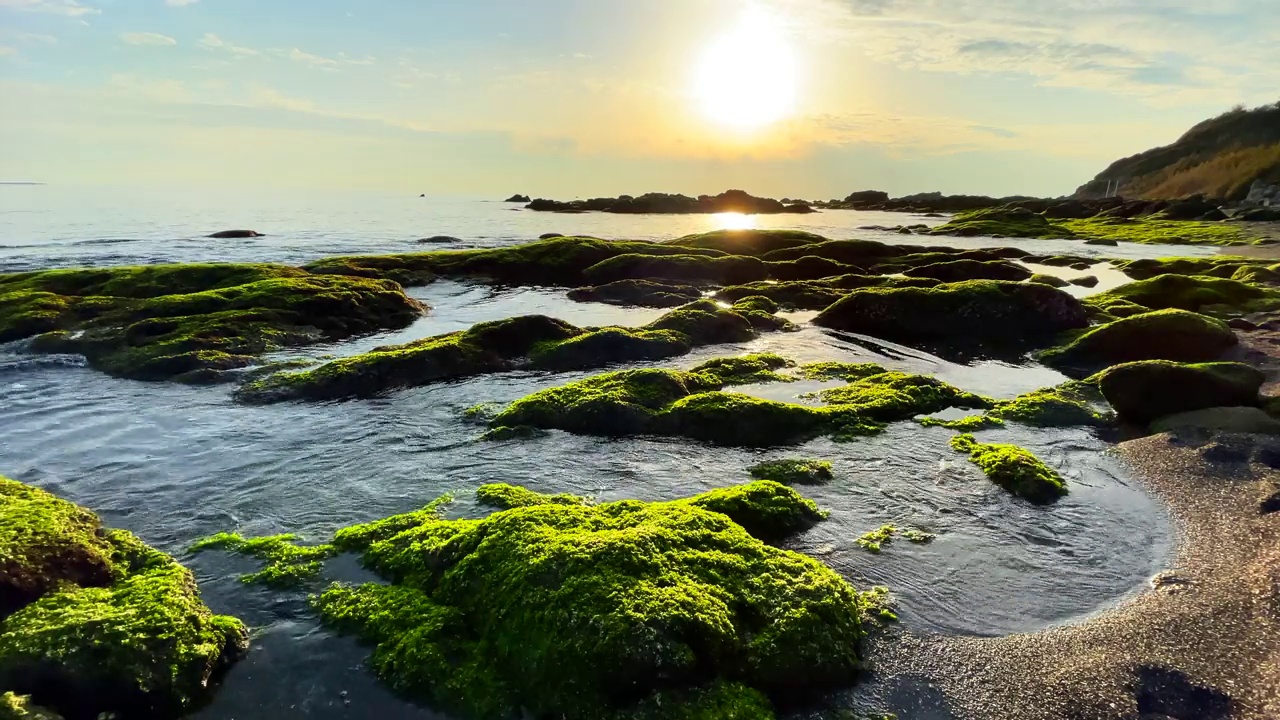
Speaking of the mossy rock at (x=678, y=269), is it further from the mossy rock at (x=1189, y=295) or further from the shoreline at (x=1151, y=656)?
the shoreline at (x=1151, y=656)

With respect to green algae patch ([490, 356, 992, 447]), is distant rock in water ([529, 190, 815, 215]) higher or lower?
higher

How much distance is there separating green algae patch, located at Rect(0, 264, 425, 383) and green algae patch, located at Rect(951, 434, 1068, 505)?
777 inches

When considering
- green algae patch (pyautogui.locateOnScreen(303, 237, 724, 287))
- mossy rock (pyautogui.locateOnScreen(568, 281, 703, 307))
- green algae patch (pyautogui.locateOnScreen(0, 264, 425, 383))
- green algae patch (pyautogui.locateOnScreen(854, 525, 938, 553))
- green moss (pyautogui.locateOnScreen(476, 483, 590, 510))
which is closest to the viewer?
green algae patch (pyautogui.locateOnScreen(854, 525, 938, 553))

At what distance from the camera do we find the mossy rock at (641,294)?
3572cm

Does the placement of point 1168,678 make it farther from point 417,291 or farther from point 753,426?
point 417,291

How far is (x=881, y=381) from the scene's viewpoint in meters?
18.7

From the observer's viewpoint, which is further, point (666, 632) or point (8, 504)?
point (8, 504)

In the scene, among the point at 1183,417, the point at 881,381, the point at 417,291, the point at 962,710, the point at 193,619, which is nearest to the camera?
the point at 962,710

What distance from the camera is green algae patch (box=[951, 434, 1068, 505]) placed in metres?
11.9

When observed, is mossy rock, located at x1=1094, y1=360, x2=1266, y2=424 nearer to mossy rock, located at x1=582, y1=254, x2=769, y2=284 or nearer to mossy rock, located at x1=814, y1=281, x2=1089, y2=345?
mossy rock, located at x1=814, y1=281, x2=1089, y2=345

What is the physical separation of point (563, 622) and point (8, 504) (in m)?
8.11

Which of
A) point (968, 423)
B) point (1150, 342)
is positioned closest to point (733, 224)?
point (1150, 342)

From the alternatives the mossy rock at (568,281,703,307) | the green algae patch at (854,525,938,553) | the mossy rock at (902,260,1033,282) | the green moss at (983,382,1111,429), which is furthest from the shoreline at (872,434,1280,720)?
the mossy rock at (902,260,1033,282)

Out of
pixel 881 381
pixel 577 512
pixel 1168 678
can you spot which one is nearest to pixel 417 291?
pixel 881 381
